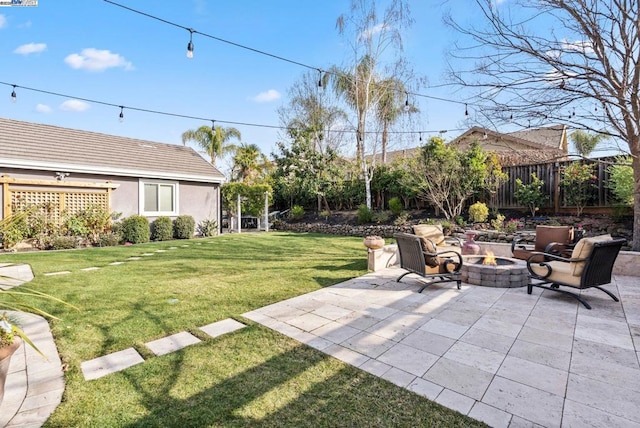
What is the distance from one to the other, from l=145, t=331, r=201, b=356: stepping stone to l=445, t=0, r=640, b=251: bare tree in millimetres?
6474

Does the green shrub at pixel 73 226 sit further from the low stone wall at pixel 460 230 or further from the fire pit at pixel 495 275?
the fire pit at pixel 495 275

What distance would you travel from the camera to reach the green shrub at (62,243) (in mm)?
10055

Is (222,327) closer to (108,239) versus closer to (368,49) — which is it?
(108,239)

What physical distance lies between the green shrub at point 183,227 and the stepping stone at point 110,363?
1076 centimetres

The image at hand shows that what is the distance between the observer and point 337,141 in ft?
61.6

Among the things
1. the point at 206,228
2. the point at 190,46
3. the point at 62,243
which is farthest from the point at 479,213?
the point at 62,243

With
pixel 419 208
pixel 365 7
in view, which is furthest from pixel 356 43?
pixel 419 208

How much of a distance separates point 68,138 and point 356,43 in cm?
1355

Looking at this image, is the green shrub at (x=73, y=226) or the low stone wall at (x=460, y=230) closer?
the low stone wall at (x=460, y=230)

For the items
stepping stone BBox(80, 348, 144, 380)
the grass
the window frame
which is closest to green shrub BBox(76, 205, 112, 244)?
the window frame

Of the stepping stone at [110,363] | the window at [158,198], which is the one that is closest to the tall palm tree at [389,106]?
the window at [158,198]

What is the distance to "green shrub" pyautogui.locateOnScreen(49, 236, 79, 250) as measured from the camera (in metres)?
10.1

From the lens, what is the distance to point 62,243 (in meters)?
10.1

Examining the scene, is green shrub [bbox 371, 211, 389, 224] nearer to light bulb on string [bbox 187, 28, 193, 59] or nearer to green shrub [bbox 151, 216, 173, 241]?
green shrub [bbox 151, 216, 173, 241]
